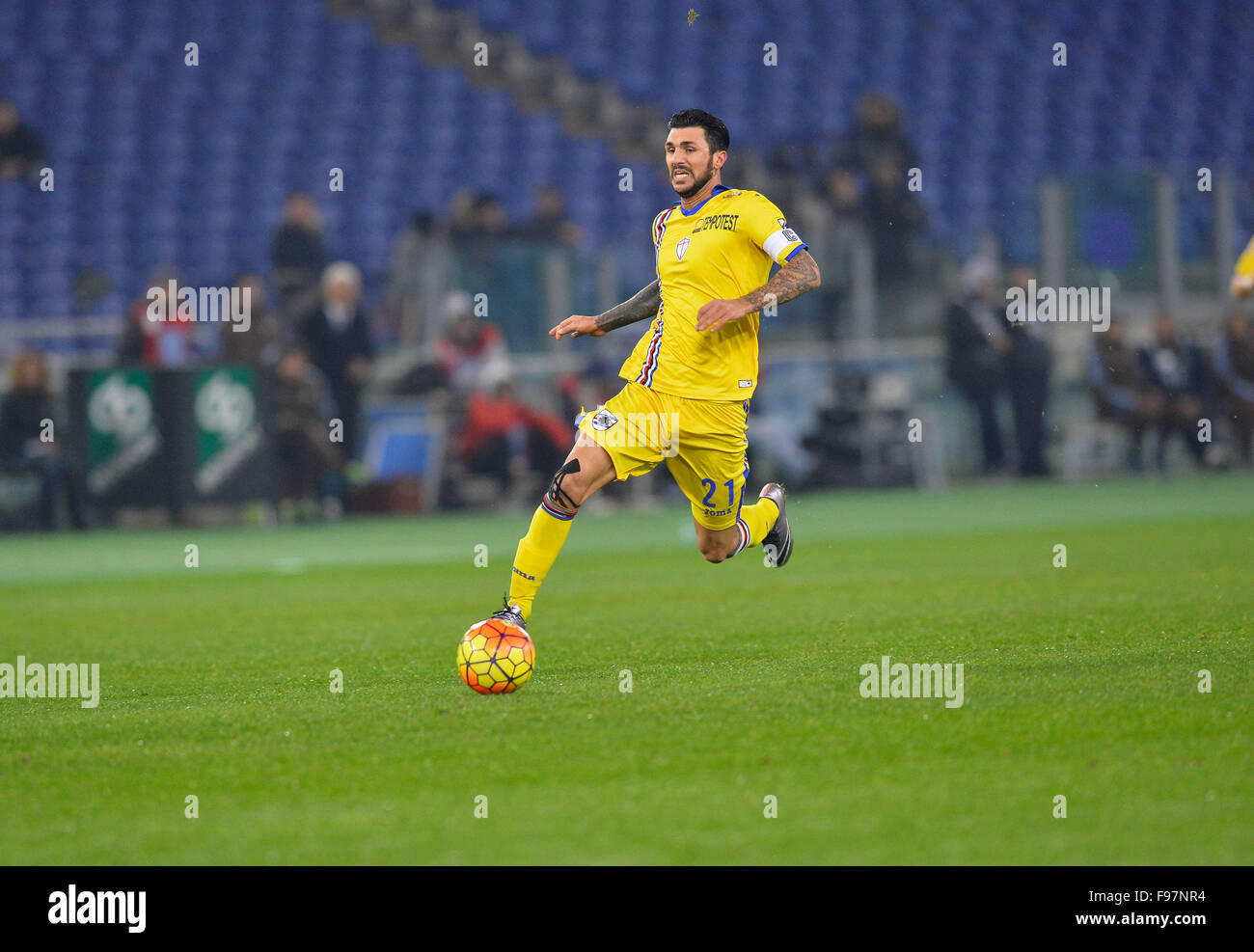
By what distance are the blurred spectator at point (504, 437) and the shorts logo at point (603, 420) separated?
11.4 meters

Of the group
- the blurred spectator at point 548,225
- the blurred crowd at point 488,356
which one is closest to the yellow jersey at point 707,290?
the blurred crowd at point 488,356

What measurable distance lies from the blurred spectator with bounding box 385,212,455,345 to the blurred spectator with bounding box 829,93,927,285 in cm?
531

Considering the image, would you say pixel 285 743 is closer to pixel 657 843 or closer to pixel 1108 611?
pixel 657 843

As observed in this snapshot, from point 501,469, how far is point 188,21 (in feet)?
34.2

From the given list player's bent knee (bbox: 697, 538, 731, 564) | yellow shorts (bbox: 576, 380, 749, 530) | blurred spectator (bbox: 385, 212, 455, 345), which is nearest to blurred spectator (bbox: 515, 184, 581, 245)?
blurred spectator (bbox: 385, 212, 455, 345)

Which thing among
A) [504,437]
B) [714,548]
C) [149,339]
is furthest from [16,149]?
[714,548]

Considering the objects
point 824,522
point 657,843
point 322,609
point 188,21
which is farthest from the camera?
point 188,21

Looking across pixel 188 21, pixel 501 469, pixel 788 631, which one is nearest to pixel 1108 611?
pixel 788 631

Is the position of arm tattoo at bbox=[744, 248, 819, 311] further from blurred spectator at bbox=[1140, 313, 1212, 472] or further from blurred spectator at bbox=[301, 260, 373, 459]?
blurred spectator at bbox=[1140, 313, 1212, 472]

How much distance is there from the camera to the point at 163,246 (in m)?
22.7

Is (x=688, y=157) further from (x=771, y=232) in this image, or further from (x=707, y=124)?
(x=771, y=232)

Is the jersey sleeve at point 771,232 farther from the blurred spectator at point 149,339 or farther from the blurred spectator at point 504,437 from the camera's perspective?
the blurred spectator at point 149,339

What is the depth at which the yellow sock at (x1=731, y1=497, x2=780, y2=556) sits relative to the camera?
27.1 ft

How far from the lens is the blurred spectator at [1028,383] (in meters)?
19.9
